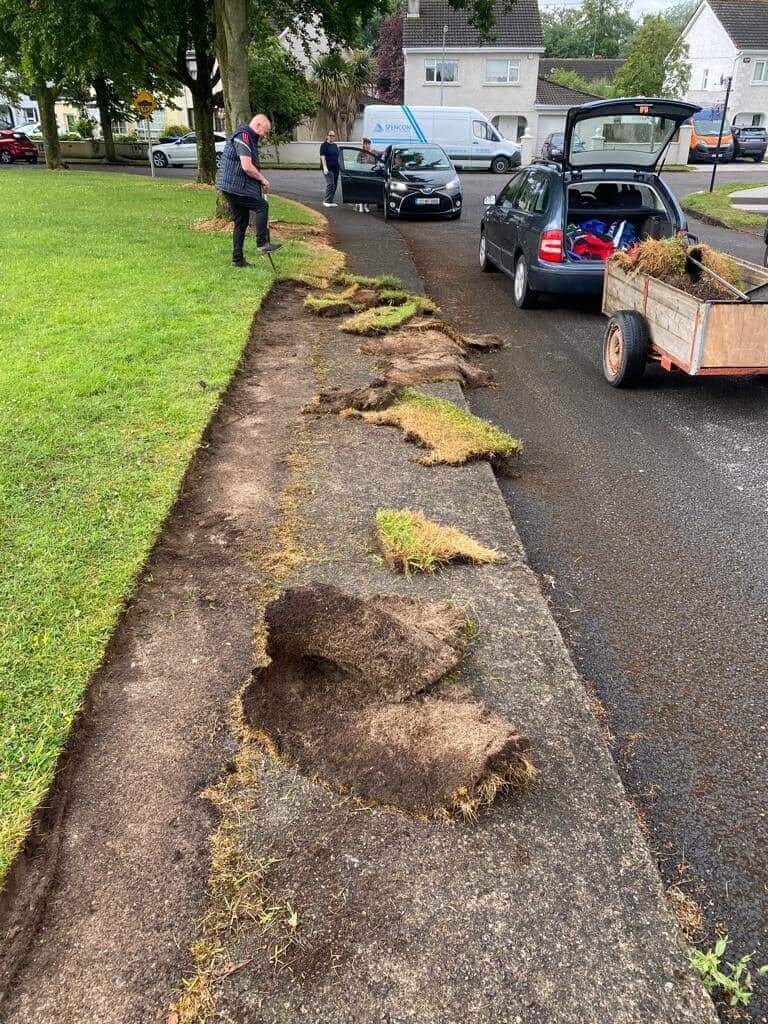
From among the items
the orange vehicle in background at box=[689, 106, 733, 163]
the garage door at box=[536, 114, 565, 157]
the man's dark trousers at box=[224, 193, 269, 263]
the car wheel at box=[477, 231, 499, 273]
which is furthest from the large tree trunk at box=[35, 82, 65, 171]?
the garage door at box=[536, 114, 565, 157]

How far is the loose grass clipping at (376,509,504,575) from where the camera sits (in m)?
3.80

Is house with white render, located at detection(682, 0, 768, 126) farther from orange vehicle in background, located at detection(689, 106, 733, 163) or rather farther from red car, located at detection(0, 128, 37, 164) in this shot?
red car, located at detection(0, 128, 37, 164)

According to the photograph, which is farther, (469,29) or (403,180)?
(469,29)

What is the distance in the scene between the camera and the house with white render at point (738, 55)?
5147cm

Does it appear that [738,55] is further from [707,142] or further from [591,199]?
[591,199]

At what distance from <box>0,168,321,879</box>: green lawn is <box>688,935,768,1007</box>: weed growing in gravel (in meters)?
1.95

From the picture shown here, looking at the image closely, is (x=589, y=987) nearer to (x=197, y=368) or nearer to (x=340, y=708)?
(x=340, y=708)

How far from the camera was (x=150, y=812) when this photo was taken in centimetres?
242

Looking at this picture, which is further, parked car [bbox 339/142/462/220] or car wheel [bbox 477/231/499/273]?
parked car [bbox 339/142/462/220]

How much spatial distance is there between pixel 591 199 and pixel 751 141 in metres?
34.6

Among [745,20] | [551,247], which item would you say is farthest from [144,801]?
[745,20]

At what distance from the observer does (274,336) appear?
8203 millimetres

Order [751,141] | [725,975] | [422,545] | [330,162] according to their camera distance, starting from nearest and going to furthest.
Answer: [725,975] → [422,545] → [330,162] → [751,141]

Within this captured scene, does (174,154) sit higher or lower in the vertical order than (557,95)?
lower
